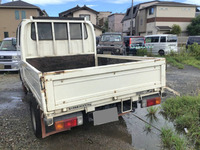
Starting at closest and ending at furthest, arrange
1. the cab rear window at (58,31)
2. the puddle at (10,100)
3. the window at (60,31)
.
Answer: the cab rear window at (58,31) → the window at (60,31) → the puddle at (10,100)

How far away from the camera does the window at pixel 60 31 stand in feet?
14.4

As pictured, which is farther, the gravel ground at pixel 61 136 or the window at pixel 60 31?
the window at pixel 60 31

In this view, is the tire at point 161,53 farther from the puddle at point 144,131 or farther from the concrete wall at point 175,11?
the concrete wall at point 175,11

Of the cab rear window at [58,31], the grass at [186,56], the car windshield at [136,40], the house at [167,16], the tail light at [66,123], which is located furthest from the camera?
the house at [167,16]

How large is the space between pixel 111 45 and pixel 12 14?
2137 centimetres

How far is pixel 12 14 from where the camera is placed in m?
26.4

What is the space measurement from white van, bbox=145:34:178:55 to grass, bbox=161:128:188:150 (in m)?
12.3

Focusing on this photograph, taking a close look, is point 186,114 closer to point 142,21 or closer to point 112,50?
point 112,50

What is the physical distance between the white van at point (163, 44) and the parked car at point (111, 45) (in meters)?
3.88

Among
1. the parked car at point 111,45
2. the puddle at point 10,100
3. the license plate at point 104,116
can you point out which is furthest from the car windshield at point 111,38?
the license plate at point 104,116

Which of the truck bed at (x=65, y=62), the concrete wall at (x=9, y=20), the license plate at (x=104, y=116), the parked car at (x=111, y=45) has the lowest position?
the license plate at (x=104, y=116)

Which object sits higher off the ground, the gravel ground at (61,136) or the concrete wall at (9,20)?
the concrete wall at (9,20)

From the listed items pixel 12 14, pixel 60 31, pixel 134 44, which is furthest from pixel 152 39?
pixel 12 14

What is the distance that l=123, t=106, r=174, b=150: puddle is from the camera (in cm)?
304
